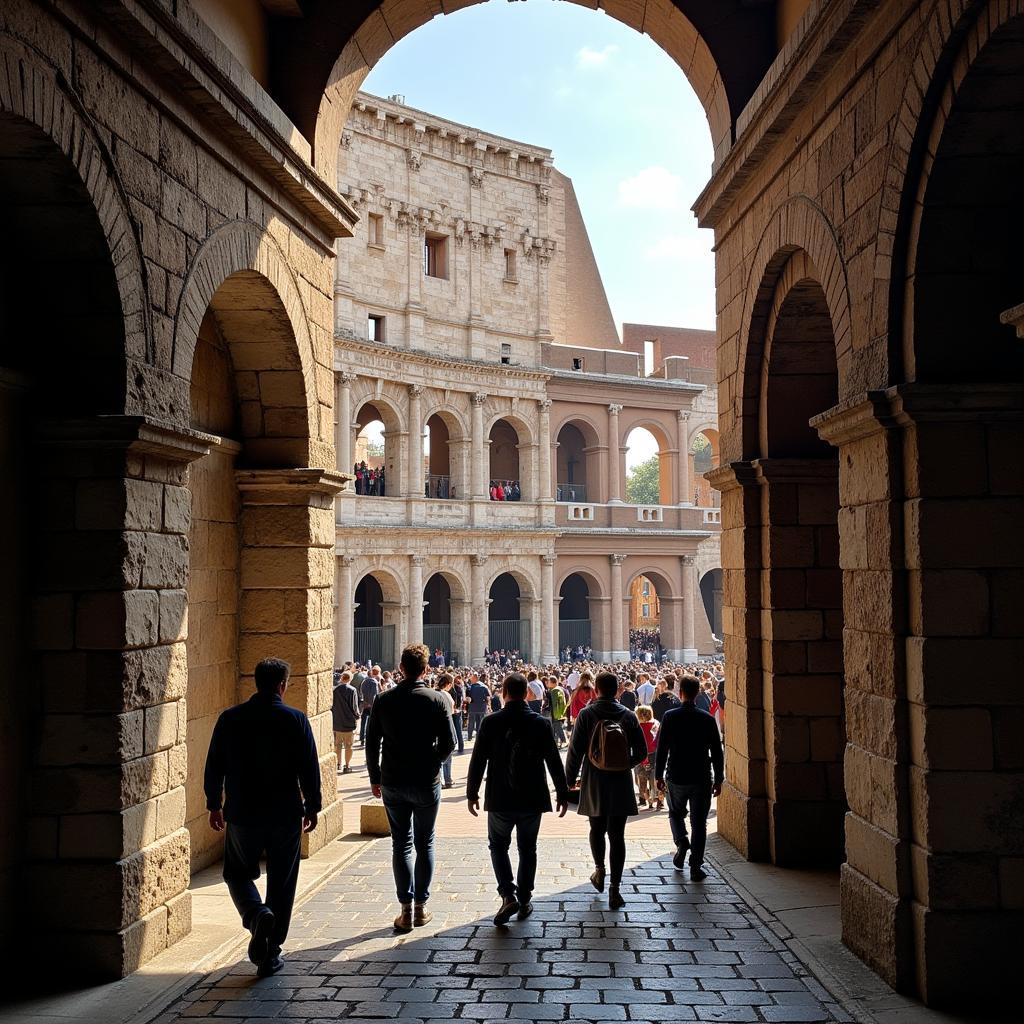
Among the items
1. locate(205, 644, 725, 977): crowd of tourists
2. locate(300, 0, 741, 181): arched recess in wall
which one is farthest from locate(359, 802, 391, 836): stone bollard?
locate(300, 0, 741, 181): arched recess in wall

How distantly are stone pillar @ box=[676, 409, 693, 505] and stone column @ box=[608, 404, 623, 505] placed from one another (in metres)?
2.36

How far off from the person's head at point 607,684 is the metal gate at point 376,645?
66.4 feet

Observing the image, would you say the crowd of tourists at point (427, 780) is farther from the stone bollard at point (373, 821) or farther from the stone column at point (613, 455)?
the stone column at point (613, 455)

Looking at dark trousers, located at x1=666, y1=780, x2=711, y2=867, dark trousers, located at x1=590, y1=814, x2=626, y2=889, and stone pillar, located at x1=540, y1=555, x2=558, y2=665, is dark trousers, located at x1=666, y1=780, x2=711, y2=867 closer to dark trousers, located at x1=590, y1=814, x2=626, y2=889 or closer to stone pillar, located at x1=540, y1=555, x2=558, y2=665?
dark trousers, located at x1=590, y1=814, x2=626, y2=889

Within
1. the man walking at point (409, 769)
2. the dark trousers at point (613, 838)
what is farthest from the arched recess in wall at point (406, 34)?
the dark trousers at point (613, 838)

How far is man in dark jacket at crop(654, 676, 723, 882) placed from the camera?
7719 millimetres

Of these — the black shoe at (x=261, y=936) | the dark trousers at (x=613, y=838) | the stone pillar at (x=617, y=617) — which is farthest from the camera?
the stone pillar at (x=617, y=617)

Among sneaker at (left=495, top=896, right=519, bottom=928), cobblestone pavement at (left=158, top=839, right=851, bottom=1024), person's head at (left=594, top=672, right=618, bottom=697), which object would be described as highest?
person's head at (left=594, top=672, right=618, bottom=697)

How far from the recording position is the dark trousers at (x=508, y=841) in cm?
656

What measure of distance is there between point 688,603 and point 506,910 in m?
27.1

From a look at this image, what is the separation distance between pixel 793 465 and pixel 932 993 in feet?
13.8

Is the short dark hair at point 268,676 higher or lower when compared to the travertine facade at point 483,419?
lower

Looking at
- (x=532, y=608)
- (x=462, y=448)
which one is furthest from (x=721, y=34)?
(x=532, y=608)

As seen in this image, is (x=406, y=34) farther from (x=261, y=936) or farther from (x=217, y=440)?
(x=261, y=936)
